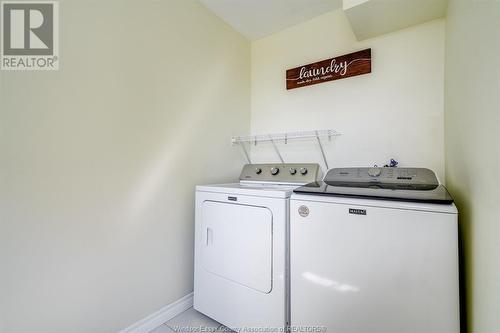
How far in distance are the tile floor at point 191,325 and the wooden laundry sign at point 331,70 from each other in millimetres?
2227

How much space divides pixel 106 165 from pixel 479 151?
1.84 m

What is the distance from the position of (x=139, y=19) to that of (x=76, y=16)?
41 cm

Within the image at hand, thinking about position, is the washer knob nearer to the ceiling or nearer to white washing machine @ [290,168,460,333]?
white washing machine @ [290,168,460,333]

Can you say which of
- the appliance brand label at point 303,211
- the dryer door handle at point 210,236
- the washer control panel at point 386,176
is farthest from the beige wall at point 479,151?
the dryer door handle at point 210,236

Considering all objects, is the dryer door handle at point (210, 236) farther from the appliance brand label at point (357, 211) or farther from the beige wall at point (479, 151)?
the beige wall at point (479, 151)

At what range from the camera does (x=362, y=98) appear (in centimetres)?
199

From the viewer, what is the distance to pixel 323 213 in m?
1.27

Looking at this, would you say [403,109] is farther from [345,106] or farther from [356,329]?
[356,329]

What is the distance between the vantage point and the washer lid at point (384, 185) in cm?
110

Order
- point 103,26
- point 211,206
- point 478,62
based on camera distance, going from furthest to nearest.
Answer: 1. point 211,206
2. point 103,26
3. point 478,62

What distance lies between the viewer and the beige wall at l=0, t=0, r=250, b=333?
44.6 inches

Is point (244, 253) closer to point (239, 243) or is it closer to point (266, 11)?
point (239, 243)

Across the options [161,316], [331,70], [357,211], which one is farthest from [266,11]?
[161,316]

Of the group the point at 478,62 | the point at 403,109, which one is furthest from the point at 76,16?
the point at 403,109
